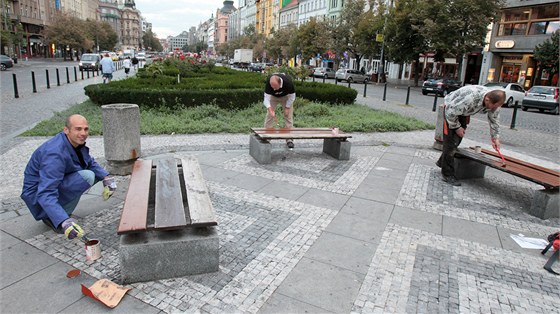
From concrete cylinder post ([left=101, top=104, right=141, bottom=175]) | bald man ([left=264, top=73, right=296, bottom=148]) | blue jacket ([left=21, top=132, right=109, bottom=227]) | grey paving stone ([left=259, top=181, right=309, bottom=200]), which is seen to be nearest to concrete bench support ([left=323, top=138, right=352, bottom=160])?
bald man ([left=264, top=73, right=296, bottom=148])

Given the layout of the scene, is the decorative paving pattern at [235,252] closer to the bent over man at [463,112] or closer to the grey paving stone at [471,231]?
the grey paving stone at [471,231]

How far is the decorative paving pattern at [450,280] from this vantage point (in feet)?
10.3

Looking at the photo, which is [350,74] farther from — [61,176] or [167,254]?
[167,254]

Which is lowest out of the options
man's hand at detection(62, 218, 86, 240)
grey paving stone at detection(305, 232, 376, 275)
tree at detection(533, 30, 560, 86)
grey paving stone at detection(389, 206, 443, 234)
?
grey paving stone at detection(389, 206, 443, 234)

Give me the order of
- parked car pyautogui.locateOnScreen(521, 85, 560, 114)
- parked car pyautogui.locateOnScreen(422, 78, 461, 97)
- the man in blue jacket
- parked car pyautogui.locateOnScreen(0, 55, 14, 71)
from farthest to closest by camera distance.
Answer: parked car pyautogui.locateOnScreen(0, 55, 14, 71), parked car pyautogui.locateOnScreen(422, 78, 461, 97), parked car pyautogui.locateOnScreen(521, 85, 560, 114), the man in blue jacket

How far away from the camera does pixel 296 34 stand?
6078 centimetres

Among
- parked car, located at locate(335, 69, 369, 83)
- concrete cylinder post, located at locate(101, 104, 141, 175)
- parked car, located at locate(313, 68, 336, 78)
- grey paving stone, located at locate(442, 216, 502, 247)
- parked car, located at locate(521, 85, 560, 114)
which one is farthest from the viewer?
parked car, located at locate(313, 68, 336, 78)

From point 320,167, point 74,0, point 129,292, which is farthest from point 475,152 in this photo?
point 74,0

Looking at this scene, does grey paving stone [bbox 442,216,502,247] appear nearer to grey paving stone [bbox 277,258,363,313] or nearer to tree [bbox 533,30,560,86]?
grey paving stone [bbox 277,258,363,313]

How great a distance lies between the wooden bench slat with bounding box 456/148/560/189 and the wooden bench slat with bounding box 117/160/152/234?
466cm

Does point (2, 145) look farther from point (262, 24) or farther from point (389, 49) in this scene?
point (262, 24)

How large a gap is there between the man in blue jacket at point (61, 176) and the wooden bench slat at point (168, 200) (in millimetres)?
584

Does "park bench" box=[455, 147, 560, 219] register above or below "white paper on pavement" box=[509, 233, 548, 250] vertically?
above

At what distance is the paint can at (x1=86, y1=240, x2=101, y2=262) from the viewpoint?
3.47 meters
